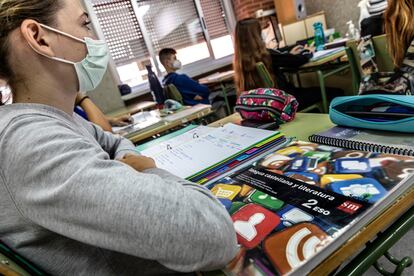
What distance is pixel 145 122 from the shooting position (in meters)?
2.12

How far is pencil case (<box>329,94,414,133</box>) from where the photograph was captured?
720mm

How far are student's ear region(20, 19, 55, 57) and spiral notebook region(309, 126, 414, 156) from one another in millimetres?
687

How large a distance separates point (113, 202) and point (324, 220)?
0.33 metres

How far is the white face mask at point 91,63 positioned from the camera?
0.69 metres

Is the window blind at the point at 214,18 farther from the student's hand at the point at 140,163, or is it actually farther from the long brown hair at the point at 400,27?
the student's hand at the point at 140,163

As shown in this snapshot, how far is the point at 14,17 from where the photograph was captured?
0.56 metres

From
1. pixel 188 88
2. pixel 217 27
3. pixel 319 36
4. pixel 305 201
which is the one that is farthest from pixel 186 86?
pixel 305 201

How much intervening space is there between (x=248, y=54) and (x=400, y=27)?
1270 millimetres

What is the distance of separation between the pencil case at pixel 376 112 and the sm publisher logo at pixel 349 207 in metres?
0.34

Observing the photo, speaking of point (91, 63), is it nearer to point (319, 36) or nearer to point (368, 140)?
point (368, 140)

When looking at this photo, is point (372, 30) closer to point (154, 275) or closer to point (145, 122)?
point (145, 122)

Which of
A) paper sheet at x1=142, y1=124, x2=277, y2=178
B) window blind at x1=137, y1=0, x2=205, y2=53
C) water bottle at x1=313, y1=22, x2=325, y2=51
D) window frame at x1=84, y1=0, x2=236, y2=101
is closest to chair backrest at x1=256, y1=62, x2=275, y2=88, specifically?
paper sheet at x1=142, y1=124, x2=277, y2=178

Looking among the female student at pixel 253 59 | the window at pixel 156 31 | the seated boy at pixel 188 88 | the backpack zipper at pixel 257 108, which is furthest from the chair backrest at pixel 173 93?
the backpack zipper at pixel 257 108

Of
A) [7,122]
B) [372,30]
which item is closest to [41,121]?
[7,122]
